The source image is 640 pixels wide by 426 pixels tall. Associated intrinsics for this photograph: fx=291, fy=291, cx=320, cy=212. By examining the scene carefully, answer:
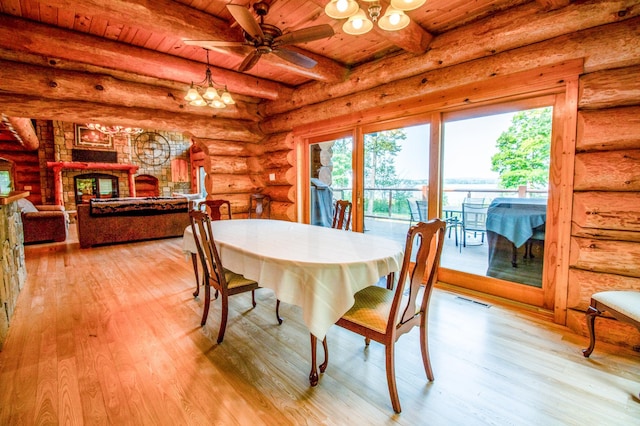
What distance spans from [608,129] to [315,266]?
2.46m

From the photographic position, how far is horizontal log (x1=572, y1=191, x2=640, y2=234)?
2127 millimetres

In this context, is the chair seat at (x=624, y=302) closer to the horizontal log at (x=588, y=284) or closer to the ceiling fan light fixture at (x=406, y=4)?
the horizontal log at (x=588, y=284)

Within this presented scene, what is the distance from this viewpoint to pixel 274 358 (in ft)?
6.66

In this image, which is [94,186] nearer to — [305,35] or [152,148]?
[152,148]

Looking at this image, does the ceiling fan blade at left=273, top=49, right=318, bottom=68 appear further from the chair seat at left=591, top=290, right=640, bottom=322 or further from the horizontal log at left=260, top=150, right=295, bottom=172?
the chair seat at left=591, top=290, right=640, bottom=322

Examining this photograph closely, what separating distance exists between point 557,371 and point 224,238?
2488 mm

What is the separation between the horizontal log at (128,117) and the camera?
3598 millimetres

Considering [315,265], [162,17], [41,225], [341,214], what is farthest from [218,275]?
[41,225]

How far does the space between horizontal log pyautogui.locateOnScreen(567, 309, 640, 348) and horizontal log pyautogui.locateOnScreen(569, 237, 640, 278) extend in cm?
38

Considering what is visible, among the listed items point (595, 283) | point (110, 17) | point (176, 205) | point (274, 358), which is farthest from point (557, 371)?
point (176, 205)

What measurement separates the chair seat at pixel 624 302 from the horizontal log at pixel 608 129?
3.56 feet

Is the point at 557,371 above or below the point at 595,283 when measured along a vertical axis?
below

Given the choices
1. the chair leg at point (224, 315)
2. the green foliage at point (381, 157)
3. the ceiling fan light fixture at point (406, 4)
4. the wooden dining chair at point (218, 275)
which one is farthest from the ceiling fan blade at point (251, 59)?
the chair leg at point (224, 315)

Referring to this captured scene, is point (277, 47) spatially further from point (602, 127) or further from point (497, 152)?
point (602, 127)
